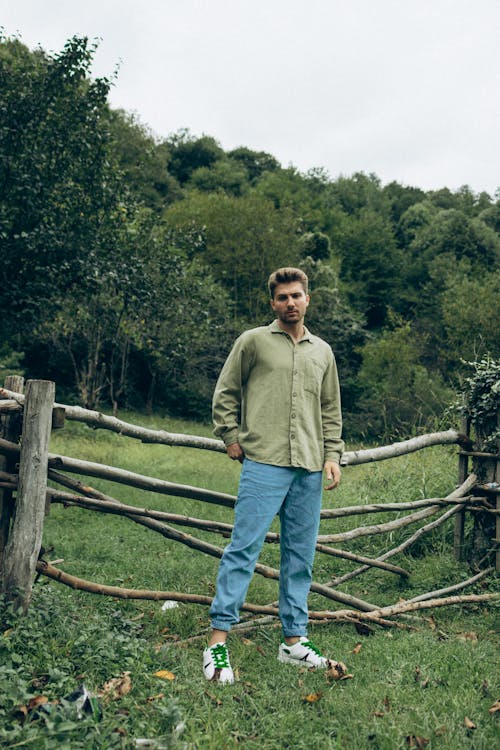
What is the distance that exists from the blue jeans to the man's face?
765mm

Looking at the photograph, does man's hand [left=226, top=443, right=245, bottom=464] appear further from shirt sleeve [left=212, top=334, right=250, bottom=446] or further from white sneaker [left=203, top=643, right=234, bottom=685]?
white sneaker [left=203, top=643, right=234, bottom=685]

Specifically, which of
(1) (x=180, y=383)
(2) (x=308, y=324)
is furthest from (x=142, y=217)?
(2) (x=308, y=324)

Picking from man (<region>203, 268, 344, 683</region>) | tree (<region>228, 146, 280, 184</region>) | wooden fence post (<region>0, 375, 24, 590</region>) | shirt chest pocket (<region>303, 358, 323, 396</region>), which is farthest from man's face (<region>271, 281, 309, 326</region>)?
tree (<region>228, 146, 280, 184</region>)

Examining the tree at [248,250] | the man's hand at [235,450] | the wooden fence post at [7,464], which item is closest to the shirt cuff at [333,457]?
the man's hand at [235,450]

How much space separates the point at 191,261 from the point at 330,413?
25701mm

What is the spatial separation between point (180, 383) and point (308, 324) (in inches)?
245

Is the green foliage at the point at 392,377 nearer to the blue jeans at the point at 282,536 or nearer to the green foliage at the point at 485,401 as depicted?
the green foliage at the point at 485,401

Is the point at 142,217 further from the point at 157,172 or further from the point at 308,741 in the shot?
the point at 157,172

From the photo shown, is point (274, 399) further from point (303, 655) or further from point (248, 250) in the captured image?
point (248, 250)

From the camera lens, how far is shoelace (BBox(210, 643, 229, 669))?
326 centimetres

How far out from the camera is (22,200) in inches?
362

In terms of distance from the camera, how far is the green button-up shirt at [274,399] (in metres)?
3.48

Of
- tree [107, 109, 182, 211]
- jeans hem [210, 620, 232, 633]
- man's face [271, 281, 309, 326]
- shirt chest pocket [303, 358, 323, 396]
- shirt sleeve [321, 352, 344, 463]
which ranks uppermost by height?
tree [107, 109, 182, 211]

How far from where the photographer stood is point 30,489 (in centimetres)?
345
